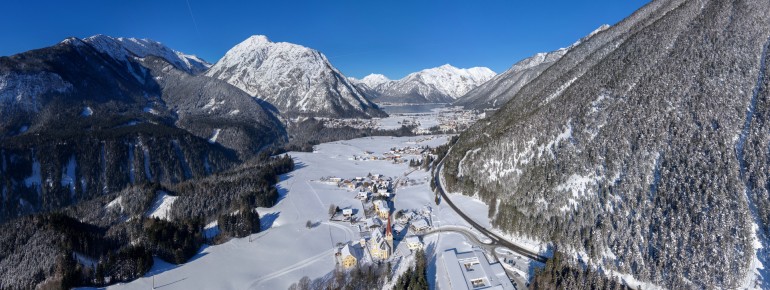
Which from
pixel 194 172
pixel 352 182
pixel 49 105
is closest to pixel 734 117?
pixel 352 182

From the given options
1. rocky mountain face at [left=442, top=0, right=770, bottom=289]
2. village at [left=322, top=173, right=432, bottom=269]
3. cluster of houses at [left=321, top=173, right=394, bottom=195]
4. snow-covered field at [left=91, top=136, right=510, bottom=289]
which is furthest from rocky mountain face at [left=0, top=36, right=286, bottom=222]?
rocky mountain face at [left=442, top=0, right=770, bottom=289]

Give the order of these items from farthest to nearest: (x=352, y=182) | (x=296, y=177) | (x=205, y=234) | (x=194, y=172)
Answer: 1. (x=194, y=172)
2. (x=296, y=177)
3. (x=352, y=182)
4. (x=205, y=234)

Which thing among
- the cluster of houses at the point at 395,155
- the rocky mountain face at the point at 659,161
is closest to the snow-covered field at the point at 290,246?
the rocky mountain face at the point at 659,161

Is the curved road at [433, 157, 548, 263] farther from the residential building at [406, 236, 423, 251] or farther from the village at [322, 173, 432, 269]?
the residential building at [406, 236, 423, 251]

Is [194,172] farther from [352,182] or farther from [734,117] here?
[734,117]

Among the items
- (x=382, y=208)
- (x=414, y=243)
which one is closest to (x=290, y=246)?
(x=382, y=208)

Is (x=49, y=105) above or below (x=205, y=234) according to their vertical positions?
above

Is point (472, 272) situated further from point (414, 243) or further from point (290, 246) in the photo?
point (290, 246)

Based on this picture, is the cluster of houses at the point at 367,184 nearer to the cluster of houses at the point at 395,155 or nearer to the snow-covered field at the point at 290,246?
the snow-covered field at the point at 290,246
